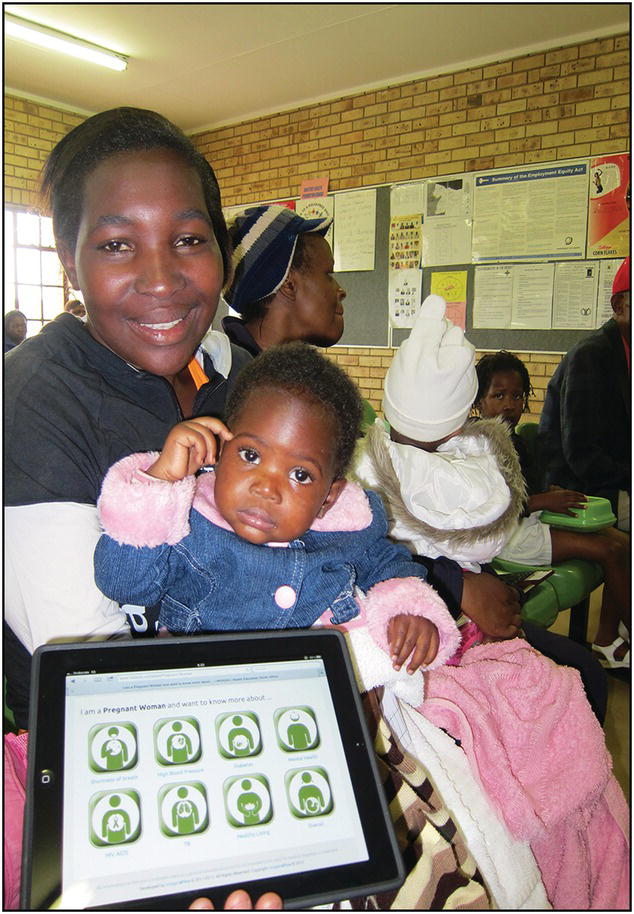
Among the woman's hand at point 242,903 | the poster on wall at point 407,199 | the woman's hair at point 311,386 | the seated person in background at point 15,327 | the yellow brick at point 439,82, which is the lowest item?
the woman's hand at point 242,903

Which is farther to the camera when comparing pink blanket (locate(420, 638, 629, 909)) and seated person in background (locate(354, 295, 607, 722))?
seated person in background (locate(354, 295, 607, 722))

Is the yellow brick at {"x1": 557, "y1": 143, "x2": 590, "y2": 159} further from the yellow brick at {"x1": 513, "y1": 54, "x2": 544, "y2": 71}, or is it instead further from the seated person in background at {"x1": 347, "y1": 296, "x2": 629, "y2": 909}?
the seated person in background at {"x1": 347, "y1": 296, "x2": 629, "y2": 909}

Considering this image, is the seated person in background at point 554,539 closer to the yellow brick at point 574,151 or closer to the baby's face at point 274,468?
the baby's face at point 274,468


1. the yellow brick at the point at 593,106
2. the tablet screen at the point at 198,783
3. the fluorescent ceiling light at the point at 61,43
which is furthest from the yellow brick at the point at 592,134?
the tablet screen at the point at 198,783

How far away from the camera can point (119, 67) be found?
16.6 ft

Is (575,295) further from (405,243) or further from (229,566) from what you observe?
(229,566)

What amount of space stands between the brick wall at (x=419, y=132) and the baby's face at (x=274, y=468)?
3765mm

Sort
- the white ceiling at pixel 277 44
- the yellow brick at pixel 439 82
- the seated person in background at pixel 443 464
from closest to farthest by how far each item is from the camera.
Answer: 1. the seated person in background at pixel 443 464
2. the white ceiling at pixel 277 44
3. the yellow brick at pixel 439 82

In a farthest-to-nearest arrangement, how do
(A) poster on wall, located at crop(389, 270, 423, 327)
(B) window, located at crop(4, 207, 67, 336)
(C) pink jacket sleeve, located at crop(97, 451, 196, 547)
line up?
1. (B) window, located at crop(4, 207, 67, 336)
2. (A) poster on wall, located at crop(389, 270, 423, 327)
3. (C) pink jacket sleeve, located at crop(97, 451, 196, 547)

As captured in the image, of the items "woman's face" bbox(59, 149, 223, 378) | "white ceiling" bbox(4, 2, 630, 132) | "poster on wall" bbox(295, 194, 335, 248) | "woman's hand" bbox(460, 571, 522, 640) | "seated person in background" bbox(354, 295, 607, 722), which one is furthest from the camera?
"poster on wall" bbox(295, 194, 335, 248)

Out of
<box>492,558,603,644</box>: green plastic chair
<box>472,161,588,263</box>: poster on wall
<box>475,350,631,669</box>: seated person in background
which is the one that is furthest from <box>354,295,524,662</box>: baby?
<box>472,161,588,263</box>: poster on wall

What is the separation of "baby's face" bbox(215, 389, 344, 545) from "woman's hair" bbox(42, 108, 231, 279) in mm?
427

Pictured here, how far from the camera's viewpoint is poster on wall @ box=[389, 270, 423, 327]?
17.3 feet

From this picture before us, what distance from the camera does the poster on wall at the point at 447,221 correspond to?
16.1 feet
